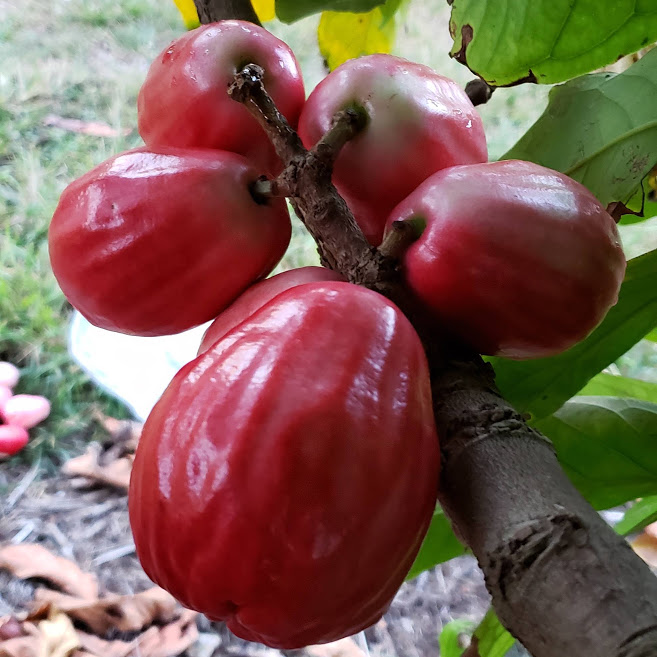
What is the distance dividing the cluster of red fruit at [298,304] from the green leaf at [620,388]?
0.30 metres

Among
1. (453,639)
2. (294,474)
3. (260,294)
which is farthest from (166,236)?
(453,639)

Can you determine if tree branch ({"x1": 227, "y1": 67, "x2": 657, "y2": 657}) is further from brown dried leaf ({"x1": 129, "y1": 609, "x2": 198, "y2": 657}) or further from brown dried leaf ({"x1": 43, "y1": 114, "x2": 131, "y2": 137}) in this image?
brown dried leaf ({"x1": 43, "y1": 114, "x2": 131, "y2": 137})

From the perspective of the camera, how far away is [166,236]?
42cm

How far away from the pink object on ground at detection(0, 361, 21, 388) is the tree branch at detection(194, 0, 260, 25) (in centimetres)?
98

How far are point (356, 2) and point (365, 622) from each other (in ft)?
1.65

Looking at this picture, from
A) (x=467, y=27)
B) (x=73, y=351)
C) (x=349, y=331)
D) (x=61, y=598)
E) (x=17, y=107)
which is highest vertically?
(x=467, y=27)

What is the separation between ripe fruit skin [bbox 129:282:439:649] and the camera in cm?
30

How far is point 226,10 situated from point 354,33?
0.73 ft

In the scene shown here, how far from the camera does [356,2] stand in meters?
0.62

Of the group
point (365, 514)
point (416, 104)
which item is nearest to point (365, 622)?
point (365, 514)

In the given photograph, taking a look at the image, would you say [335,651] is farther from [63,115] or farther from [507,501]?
[63,115]

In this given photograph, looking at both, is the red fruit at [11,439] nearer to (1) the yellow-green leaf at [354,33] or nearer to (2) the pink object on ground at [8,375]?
(2) the pink object on ground at [8,375]

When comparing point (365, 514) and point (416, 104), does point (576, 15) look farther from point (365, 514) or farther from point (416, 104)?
point (365, 514)

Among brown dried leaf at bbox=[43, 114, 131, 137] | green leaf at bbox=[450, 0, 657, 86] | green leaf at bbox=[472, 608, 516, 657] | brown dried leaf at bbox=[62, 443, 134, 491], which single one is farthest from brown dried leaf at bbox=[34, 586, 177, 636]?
brown dried leaf at bbox=[43, 114, 131, 137]
